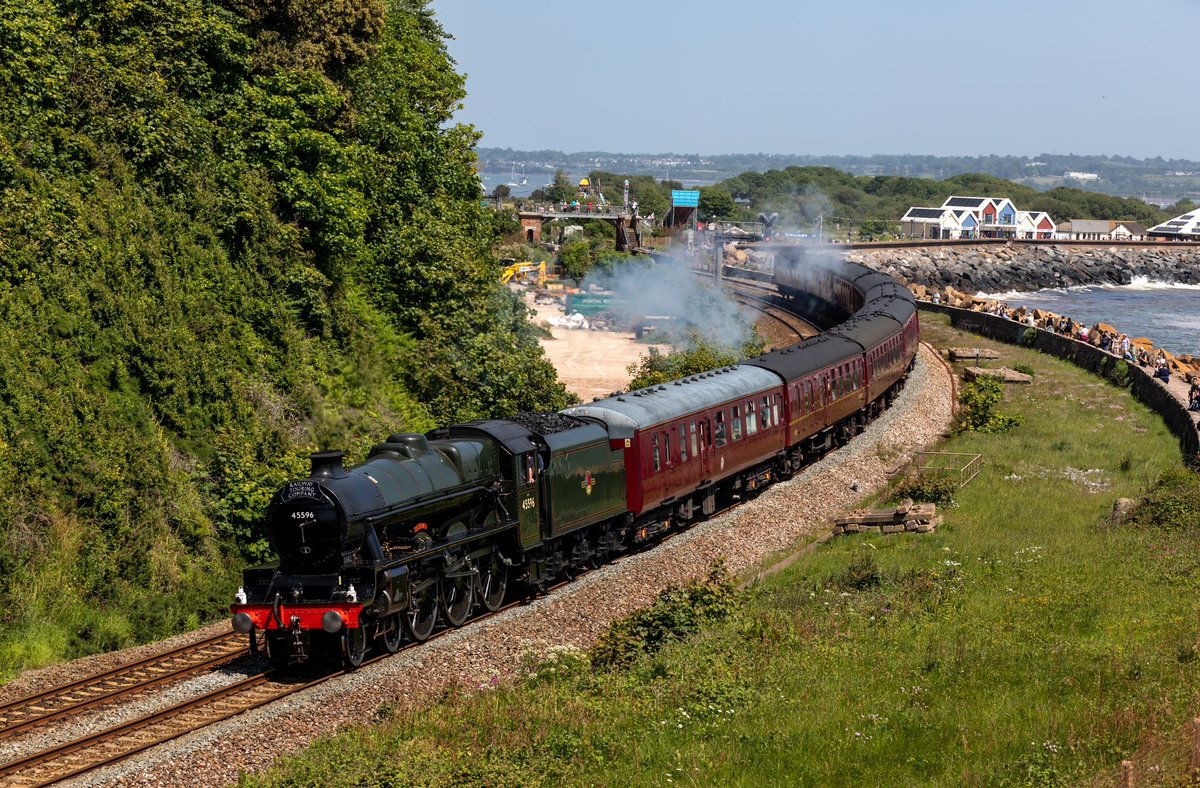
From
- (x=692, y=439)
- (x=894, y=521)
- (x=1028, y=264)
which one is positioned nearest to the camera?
(x=692, y=439)

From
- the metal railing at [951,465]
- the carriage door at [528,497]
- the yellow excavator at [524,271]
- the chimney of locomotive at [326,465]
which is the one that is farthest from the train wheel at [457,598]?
the yellow excavator at [524,271]

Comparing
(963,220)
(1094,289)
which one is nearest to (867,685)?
(1094,289)

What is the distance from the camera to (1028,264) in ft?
478

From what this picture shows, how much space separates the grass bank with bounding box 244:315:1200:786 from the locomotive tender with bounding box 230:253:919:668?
261 cm

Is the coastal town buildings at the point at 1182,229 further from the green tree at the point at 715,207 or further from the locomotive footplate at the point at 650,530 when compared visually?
the locomotive footplate at the point at 650,530

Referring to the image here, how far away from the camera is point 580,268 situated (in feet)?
305

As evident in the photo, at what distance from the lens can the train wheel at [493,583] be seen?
2242 centimetres

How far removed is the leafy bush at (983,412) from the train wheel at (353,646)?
31.4m

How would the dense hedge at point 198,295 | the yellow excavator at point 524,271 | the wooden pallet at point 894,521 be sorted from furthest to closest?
the yellow excavator at point 524,271
the wooden pallet at point 894,521
the dense hedge at point 198,295

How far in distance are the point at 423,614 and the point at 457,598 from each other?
3.83ft

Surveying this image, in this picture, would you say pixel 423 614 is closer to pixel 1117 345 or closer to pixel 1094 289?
pixel 1117 345

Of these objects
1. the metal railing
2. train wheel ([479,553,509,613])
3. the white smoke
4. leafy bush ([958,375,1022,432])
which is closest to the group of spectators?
leafy bush ([958,375,1022,432])

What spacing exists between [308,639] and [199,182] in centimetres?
1896

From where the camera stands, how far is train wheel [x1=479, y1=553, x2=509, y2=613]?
2242 centimetres
